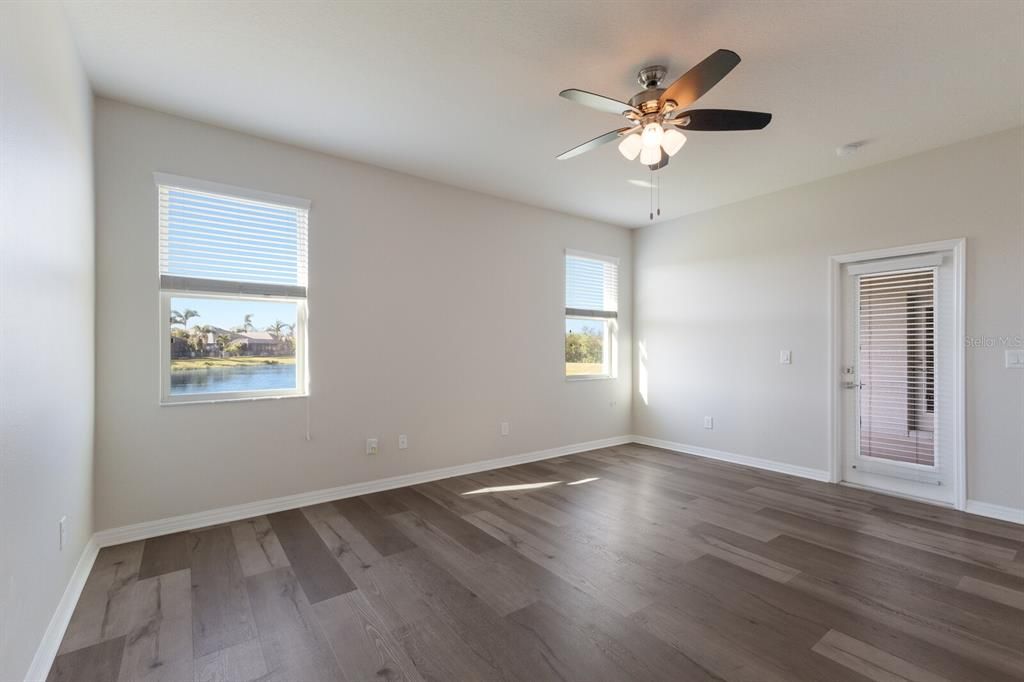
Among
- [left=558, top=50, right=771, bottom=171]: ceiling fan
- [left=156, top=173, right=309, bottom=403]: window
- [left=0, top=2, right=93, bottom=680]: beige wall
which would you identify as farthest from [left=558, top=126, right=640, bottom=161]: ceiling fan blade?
[left=0, top=2, right=93, bottom=680]: beige wall

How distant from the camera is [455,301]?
14.7ft

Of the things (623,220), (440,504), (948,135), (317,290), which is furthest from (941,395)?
(317,290)

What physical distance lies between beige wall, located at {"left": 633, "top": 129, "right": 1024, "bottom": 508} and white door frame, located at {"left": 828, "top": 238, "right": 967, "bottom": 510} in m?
0.05

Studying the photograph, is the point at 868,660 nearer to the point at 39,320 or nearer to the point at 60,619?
the point at 60,619

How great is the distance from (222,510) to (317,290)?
5.71 feet

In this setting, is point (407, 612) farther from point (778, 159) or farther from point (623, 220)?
point (623, 220)

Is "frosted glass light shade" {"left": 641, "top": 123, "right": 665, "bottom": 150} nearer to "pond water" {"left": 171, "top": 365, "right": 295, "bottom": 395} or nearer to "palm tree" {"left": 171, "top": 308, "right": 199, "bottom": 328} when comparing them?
"pond water" {"left": 171, "top": 365, "right": 295, "bottom": 395}

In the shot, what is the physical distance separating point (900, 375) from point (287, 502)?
16.9ft

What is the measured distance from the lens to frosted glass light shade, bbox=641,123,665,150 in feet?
7.88

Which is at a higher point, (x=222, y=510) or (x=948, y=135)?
(x=948, y=135)

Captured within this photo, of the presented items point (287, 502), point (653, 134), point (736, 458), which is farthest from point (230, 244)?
point (736, 458)

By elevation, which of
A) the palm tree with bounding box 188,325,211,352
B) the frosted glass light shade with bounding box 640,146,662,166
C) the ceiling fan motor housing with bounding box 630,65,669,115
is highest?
the ceiling fan motor housing with bounding box 630,65,669,115

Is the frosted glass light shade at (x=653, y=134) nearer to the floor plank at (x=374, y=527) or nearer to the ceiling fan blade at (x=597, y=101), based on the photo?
the ceiling fan blade at (x=597, y=101)

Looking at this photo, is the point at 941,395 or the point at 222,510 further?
the point at 941,395
